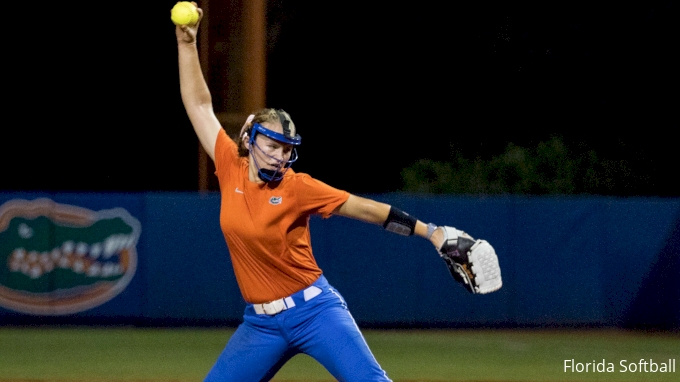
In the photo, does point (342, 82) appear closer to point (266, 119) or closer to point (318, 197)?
point (266, 119)

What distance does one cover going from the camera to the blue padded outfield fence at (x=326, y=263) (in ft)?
38.8

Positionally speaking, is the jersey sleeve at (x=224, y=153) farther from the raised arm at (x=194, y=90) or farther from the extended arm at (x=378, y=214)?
the extended arm at (x=378, y=214)

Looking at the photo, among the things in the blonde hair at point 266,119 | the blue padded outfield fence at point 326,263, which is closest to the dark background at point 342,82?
the blue padded outfield fence at point 326,263

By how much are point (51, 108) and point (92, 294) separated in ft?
50.8

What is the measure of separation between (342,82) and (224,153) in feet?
70.9

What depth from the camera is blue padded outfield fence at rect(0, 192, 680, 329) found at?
466 inches

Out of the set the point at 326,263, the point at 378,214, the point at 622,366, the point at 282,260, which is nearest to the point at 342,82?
the point at 326,263

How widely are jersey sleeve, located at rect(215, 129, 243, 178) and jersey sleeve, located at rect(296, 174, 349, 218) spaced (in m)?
0.49

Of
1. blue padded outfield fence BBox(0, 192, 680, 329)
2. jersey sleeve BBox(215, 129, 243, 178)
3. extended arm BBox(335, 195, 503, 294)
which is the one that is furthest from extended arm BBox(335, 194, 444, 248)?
blue padded outfield fence BBox(0, 192, 680, 329)

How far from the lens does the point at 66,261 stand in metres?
Answer: 11.8

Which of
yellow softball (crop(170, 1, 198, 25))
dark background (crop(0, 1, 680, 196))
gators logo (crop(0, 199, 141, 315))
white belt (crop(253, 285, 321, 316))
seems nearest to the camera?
white belt (crop(253, 285, 321, 316))

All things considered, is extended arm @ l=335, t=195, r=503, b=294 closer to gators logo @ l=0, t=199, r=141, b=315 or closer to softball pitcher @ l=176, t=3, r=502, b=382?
softball pitcher @ l=176, t=3, r=502, b=382

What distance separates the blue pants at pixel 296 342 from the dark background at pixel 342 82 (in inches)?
694

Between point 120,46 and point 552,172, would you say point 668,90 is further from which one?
point 120,46
